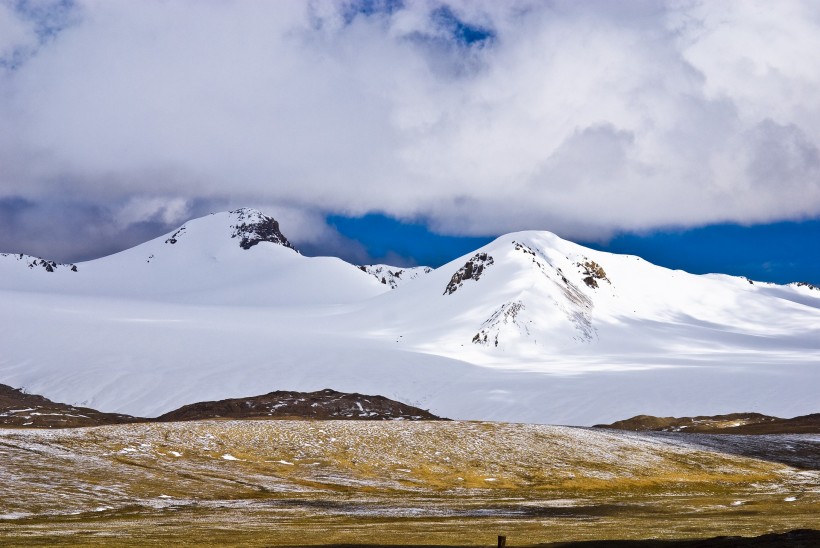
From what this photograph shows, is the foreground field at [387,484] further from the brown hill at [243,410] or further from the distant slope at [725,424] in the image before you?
the brown hill at [243,410]

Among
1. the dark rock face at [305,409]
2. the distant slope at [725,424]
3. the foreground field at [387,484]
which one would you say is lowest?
the foreground field at [387,484]

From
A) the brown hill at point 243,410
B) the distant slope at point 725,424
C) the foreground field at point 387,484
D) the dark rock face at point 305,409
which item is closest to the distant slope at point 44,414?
the brown hill at point 243,410

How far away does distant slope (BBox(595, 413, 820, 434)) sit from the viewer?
5935 inches

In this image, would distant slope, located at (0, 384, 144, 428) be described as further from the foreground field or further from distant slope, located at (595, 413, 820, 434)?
distant slope, located at (595, 413, 820, 434)

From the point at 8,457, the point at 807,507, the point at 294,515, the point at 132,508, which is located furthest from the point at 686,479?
the point at 8,457

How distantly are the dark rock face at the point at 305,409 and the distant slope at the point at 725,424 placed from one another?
42.5 meters

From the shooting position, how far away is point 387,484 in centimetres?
8931

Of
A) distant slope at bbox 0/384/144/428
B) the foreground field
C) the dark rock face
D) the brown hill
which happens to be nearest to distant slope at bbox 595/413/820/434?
the foreground field

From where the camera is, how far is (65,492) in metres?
72.4

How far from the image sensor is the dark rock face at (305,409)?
589ft

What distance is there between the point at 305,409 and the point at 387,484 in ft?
318

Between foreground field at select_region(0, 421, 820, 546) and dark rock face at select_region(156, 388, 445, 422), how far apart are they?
2693 inches

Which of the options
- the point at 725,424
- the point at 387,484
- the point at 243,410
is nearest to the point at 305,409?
the point at 243,410

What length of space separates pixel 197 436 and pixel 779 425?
102 meters
